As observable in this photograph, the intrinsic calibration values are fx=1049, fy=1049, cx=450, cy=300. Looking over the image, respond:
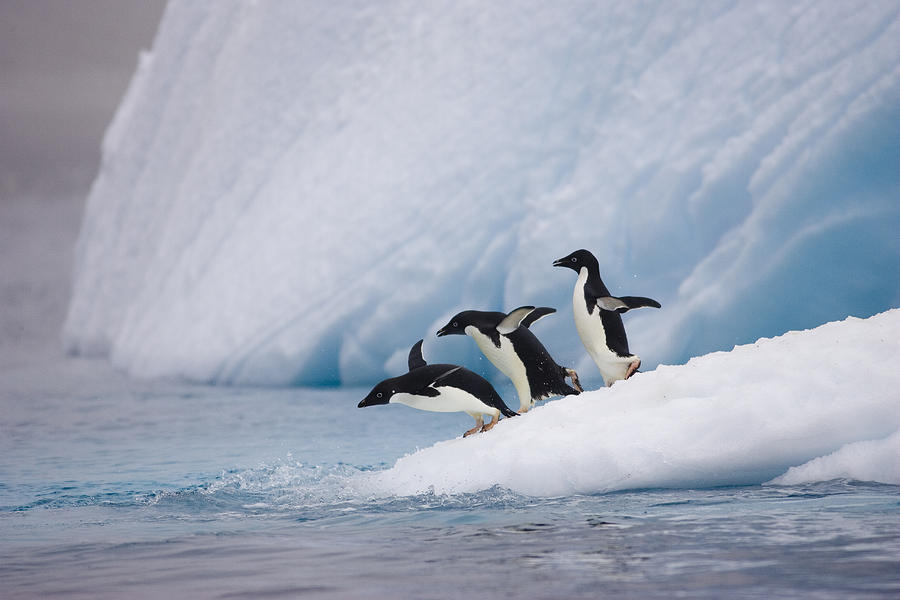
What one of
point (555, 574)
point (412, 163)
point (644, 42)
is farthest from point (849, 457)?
point (412, 163)

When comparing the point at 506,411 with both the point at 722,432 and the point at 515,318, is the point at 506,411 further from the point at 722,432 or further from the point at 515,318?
the point at 722,432

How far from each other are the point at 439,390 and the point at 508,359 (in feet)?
1.63

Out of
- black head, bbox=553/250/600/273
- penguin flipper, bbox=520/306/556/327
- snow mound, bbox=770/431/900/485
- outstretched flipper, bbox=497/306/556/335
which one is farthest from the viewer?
black head, bbox=553/250/600/273

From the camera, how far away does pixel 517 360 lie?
5.21 meters

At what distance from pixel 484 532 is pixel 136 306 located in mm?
14909

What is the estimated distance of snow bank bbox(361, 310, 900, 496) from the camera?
4.14m

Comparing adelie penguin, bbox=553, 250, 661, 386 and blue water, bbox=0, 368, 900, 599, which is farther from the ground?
adelie penguin, bbox=553, 250, 661, 386

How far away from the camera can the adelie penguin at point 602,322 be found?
525cm

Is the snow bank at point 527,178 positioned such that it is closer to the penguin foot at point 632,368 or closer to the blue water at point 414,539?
the penguin foot at point 632,368

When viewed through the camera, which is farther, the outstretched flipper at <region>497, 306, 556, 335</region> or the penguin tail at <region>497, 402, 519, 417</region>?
the penguin tail at <region>497, 402, 519, 417</region>

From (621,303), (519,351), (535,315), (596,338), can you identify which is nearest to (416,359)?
(519,351)

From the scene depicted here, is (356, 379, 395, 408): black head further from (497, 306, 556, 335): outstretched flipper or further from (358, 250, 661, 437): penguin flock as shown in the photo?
(497, 306, 556, 335): outstretched flipper

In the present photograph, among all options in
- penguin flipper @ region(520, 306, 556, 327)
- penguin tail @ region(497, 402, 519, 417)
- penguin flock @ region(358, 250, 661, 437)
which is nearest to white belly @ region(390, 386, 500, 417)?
penguin flock @ region(358, 250, 661, 437)

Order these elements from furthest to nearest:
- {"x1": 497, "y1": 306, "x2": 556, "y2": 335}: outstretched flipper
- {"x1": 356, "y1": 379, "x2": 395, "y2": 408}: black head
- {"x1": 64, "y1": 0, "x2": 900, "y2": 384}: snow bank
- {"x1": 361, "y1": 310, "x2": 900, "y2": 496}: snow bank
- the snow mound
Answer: {"x1": 64, "y1": 0, "x2": 900, "y2": 384}: snow bank → {"x1": 497, "y1": 306, "x2": 556, "y2": 335}: outstretched flipper → {"x1": 356, "y1": 379, "x2": 395, "y2": 408}: black head → {"x1": 361, "y1": 310, "x2": 900, "y2": 496}: snow bank → the snow mound
